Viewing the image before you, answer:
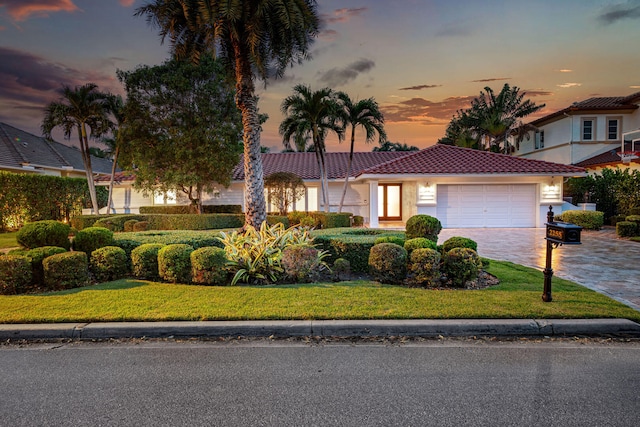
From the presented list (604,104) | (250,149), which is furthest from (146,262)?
(604,104)

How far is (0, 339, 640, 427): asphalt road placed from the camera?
2.98m

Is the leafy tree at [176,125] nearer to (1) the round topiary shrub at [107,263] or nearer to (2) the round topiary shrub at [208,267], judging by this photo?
(1) the round topiary shrub at [107,263]

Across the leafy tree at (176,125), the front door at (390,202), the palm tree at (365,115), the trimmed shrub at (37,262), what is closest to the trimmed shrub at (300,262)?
the trimmed shrub at (37,262)

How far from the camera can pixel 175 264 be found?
7.12 m

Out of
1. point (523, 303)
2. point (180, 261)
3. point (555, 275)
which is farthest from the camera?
point (555, 275)

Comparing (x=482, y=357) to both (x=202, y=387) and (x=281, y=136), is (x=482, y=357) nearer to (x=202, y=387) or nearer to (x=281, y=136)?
(x=202, y=387)

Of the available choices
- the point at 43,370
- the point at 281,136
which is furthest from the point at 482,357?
the point at 281,136

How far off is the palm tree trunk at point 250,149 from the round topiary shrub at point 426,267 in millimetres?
4844

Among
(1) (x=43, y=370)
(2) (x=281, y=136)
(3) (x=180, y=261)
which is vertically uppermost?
(2) (x=281, y=136)

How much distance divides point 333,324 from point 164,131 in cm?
1962

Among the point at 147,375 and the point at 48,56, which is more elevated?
the point at 48,56

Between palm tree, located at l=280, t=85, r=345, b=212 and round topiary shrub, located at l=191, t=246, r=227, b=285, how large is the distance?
1322 centimetres

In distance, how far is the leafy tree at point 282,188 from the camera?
834 inches

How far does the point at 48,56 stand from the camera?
56.7 feet
